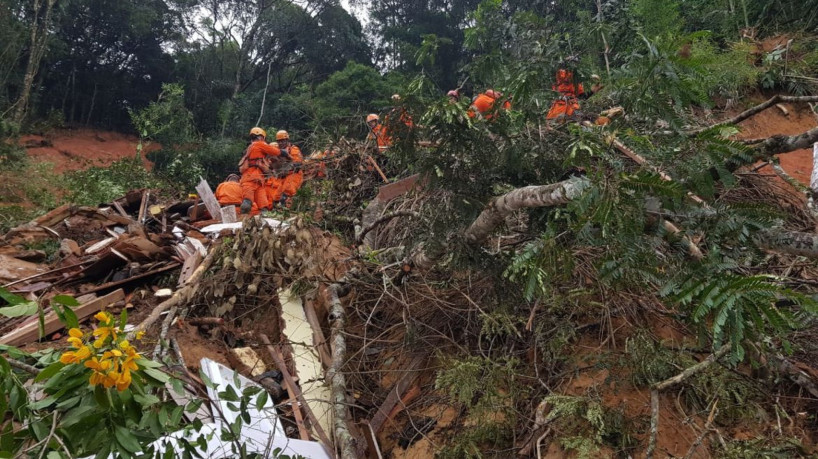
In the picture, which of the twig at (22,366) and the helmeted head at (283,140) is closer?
the twig at (22,366)

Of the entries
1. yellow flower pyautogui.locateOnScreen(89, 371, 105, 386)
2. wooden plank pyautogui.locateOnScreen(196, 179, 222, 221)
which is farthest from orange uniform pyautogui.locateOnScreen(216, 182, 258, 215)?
yellow flower pyautogui.locateOnScreen(89, 371, 105, 386)

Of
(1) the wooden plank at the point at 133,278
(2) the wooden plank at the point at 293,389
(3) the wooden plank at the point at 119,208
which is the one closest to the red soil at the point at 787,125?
(2) the wooden plank at the point at 293,389

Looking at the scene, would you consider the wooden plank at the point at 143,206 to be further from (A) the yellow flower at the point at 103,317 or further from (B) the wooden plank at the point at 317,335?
(A) the yellow flower at the point at 103,317

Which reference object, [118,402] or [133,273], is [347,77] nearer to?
[133,273]

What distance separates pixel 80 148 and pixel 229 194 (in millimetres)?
15845

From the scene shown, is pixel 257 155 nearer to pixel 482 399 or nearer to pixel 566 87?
pixel 566 87

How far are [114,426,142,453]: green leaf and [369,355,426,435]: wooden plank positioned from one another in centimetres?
213

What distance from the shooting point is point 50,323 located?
411cm

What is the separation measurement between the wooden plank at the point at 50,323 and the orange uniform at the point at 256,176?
4.00 m

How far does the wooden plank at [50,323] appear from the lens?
12.6 feet

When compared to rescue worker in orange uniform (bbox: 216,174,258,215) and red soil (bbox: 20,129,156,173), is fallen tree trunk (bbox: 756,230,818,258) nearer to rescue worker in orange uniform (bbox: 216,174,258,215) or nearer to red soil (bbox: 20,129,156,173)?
rescue worker in orange uniform (bbox: 216,174,258,215)

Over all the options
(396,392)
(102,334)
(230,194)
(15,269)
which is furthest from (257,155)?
(102,334)

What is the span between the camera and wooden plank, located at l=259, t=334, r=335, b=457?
129 inches

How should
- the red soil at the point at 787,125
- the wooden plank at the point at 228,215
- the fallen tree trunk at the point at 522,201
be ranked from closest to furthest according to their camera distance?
1. the fallen tree trunk at the point at 522,201
2. the wooden plank at the point at 228,215
3. the red soil at the point at 787,125
